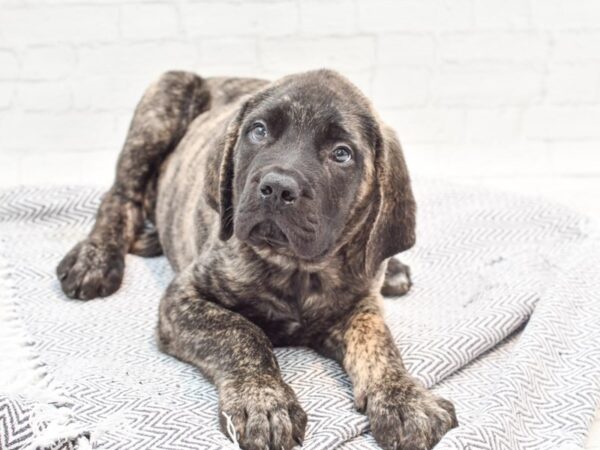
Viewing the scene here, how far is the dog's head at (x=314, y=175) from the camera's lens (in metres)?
3.85

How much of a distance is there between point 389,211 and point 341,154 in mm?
336

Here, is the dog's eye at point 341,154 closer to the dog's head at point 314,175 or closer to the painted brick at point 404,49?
the dog's head at point 314,175

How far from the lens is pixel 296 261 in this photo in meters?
4.30

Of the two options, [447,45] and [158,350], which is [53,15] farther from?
[158,350]

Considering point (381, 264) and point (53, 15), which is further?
point (53, 15)

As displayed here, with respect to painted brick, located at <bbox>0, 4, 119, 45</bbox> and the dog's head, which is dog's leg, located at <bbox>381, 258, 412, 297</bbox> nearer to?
the dog's head

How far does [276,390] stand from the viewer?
3.73 metres

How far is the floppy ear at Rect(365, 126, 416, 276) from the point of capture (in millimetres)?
4254

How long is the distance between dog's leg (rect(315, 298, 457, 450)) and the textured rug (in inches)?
3.1

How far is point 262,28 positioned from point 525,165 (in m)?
2.36

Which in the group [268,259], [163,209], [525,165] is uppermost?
[268,259]

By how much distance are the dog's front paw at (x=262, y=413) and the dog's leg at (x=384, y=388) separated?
1.03 feet

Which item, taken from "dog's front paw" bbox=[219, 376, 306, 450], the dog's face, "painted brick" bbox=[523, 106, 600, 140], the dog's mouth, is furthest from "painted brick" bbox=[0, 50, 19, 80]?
"dog's front paw" bbox=[219, 376, 306, 450]

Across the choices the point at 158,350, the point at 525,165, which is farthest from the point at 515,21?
the point at 158,350
